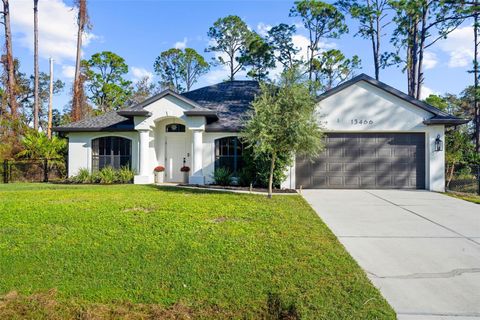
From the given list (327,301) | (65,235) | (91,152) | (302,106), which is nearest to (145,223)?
(65,235)

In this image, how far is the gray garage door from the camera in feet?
41.9

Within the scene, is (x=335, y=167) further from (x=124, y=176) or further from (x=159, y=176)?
(x=124, y=176)

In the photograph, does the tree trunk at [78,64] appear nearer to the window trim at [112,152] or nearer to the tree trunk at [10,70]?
the tree trunk at [10,70]

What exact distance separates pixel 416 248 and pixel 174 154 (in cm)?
1193

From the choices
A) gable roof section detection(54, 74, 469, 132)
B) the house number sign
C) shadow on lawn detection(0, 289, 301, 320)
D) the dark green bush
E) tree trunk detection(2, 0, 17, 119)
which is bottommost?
shadow on lawn detection(0, 289, 301, 320)

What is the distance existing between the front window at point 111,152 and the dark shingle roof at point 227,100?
4.66 meters

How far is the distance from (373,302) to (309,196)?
24.0ft

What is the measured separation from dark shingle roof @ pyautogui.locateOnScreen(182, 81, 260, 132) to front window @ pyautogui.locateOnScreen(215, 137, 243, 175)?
0.72m

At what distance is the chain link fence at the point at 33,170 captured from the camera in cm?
1574

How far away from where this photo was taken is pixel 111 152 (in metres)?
15.1

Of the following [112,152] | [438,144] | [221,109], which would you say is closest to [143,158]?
[112,152]

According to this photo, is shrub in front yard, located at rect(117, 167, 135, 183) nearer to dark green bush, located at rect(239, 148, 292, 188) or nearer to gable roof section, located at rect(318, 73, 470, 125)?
dark green bush, located at rect(239, 148, 292, 188)

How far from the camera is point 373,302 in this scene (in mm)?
3445

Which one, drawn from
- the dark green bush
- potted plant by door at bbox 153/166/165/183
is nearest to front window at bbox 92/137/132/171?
potted plant by door at bbox 153/166/165/183
